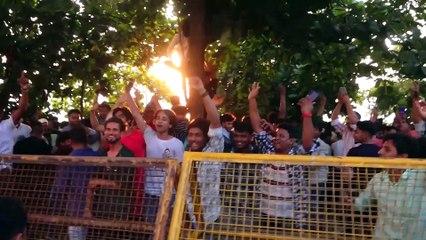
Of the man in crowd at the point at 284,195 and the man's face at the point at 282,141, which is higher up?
the man's face at the point at 282,141

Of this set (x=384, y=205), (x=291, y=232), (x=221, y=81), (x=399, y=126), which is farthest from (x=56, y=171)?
(x=221, y=81)

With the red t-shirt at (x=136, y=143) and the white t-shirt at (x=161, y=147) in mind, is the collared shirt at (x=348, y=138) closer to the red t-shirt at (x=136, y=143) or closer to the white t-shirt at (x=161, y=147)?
the white t-shirt at (x=161, y=147)

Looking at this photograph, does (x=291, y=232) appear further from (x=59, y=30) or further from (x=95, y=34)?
(x=95, y=34)

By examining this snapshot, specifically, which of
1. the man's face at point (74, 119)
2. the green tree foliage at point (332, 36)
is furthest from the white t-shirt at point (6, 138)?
the green tree foliage at point (332, 36)

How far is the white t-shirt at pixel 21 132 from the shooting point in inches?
313

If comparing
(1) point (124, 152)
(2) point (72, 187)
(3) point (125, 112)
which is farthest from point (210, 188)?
(3) point (125, 112)

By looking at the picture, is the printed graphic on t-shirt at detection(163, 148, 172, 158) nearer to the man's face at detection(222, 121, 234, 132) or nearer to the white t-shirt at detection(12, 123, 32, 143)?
the man's face at detection(222, 121, 234, 132)

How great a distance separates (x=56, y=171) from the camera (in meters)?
4.82

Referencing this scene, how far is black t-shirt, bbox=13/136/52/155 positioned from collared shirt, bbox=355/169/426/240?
164 inches

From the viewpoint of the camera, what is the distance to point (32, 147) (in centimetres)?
715

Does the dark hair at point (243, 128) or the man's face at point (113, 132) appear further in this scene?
the dark hair at point (243, 128)

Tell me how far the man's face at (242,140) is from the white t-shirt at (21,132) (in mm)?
2821

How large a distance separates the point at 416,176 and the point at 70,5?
3.64 meters

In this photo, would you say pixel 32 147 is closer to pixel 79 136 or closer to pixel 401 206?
pixel 79 136
